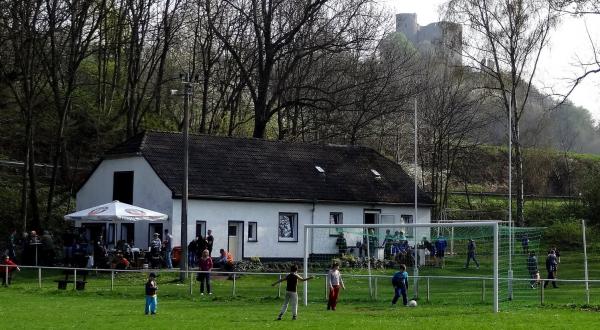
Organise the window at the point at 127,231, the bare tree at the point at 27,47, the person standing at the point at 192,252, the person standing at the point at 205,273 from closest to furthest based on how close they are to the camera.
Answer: the person standing at the point at 205,273, the person standing at the point at 192,252, the window at the point at 127,231, the bare tree at the point at 27,47

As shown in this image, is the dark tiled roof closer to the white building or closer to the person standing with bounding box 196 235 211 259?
the white building

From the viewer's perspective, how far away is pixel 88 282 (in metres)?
37.5

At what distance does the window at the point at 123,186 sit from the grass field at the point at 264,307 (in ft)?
24.8

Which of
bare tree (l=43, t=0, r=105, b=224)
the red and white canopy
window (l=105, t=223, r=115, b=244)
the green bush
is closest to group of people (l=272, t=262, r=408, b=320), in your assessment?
the red and white canopy

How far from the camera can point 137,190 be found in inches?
1842

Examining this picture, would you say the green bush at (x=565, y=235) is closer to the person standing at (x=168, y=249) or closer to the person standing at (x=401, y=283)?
the person standing at (x=168, y=249)

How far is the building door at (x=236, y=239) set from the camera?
154 feet

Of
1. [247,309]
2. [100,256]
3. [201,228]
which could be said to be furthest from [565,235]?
[247,309]

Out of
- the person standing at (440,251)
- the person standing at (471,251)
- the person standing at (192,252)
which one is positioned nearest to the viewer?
the person standing at (471,251)

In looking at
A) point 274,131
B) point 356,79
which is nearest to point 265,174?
point 356,79

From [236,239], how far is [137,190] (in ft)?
17.3

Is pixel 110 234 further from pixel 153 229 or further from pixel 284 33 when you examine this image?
pixel 284 33

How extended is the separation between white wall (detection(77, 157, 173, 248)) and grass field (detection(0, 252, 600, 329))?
594 centimetres

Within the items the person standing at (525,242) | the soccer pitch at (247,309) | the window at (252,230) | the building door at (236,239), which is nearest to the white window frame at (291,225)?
the window at (252,230)
